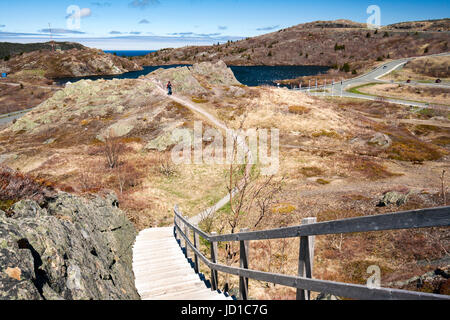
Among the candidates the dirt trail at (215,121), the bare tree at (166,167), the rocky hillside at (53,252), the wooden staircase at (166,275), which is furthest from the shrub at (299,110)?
the rocky hillside at (53,252)

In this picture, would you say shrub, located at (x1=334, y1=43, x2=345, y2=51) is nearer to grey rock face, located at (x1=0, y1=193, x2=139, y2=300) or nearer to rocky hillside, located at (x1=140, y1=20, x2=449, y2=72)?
rocky hillside, located at (x1=140, y1=20, x2=449, y2=72)

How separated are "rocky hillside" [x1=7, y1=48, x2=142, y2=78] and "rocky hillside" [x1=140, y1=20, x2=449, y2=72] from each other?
2142 inches

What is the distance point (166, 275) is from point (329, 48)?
6689 inches

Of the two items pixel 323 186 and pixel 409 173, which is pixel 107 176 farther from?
pixel 409 173

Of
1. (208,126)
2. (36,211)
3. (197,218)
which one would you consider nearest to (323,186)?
(197,218)

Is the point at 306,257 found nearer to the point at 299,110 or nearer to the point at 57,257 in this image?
the point at 57,257

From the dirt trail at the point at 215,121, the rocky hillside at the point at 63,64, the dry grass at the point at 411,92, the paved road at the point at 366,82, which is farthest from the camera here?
the rocky hillside at the point at 63,64

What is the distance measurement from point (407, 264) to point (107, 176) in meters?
24.2

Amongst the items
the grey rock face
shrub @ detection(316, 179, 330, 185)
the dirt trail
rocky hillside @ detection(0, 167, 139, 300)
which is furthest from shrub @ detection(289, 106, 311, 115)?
the grey rock face

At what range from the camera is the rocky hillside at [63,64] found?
5113 inches

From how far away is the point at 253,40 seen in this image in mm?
198750

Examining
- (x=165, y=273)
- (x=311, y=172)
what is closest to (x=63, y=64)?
(x=311, y=172)

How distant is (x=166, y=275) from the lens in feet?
29.6

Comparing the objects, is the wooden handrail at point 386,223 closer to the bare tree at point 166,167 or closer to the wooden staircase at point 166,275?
the wooden staircase at point 166,275
